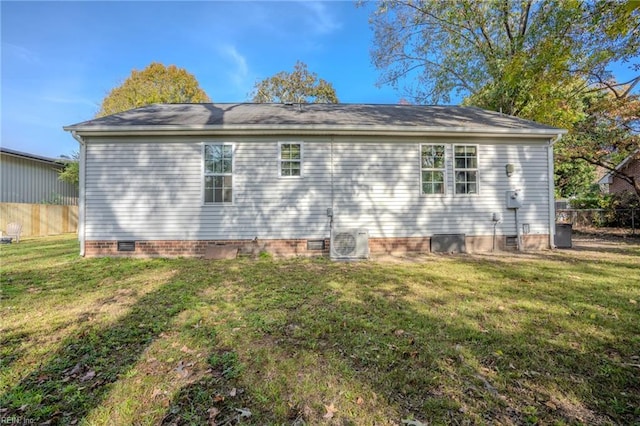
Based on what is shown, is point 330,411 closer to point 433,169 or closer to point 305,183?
point 305,183

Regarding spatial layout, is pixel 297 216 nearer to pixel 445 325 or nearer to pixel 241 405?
pixel 445 325

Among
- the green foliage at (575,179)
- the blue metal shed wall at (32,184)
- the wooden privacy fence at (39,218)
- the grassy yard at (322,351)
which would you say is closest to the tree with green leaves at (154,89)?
the blue metal shed wall at (32,184)

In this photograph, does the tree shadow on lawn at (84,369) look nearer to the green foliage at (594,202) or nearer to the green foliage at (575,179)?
the green foliage at (594,202)

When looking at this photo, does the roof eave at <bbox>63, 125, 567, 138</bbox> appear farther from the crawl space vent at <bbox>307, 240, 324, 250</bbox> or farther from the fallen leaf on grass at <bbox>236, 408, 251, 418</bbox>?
the fallen leaf on grass at <bbox>236, 408, 251, 418</bbox>

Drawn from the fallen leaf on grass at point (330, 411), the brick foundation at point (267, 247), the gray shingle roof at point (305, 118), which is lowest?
the fallen leaf on grass at point (330, 411)

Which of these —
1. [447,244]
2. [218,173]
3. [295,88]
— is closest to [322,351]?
[218,173]

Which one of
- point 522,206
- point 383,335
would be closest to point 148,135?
point 383,335

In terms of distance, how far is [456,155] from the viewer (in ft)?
27.3

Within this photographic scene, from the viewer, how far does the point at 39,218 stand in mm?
15586

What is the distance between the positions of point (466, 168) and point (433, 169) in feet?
3.12

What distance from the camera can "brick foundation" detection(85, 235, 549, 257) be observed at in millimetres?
7723

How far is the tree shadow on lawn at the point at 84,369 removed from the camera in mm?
1990

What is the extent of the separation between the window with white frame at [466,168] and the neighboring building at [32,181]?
22.9 meters

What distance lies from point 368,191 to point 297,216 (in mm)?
2030
